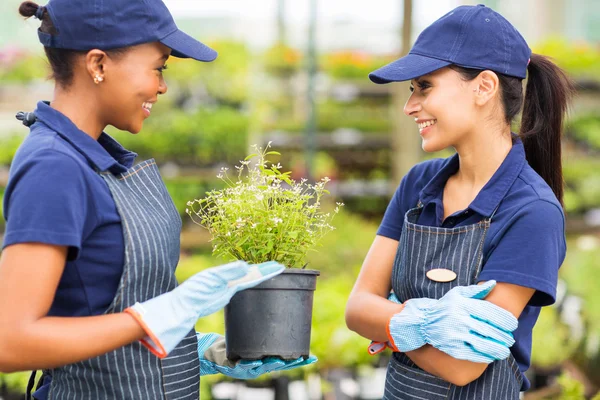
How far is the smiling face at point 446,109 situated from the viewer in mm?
1639

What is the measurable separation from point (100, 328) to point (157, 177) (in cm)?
42

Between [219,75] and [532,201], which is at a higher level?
[532,201]

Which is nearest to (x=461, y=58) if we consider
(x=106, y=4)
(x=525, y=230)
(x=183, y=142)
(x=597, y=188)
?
(x=525, y=230)

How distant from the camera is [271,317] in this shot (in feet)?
5.05

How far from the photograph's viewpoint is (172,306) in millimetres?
1337

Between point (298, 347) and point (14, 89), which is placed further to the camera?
point (14, 89)

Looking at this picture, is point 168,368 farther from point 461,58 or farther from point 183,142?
point 183,142

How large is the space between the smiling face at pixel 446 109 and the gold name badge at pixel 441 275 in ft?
0.95

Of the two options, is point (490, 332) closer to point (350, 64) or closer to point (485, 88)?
point (485, 88)

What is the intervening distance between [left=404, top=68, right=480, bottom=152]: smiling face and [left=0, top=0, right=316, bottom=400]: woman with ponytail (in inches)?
19.6

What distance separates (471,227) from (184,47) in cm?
74

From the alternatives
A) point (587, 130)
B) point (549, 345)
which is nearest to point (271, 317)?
point (549, 345)

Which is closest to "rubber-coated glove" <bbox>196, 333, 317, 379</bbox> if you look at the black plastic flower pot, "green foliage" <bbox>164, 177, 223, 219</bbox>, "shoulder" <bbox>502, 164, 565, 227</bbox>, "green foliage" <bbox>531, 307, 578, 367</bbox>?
the black plastic flower pot

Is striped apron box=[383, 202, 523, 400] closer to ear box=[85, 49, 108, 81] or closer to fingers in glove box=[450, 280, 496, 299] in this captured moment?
fingers in glove box=[450, 280, 496, 299]
